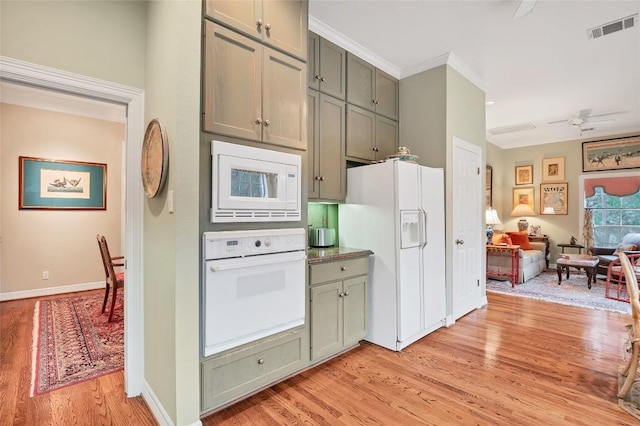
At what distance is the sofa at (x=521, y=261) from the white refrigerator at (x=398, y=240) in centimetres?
295

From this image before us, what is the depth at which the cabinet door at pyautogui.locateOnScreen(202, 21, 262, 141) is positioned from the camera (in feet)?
6.12

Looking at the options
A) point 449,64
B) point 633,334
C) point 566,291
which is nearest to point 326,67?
point 449,64

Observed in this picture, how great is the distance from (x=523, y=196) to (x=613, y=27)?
17.5 feet

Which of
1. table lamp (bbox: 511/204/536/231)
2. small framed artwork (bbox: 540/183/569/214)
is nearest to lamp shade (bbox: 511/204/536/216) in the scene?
table lamp (bbox: 511/204/536/231)

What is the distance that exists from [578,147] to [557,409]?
23.3 ft

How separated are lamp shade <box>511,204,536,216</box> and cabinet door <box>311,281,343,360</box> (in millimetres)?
6653

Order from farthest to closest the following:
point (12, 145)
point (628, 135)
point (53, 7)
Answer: point (628, 135), point (12, 145), point (53, 7)

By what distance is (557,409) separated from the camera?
2.04 metres

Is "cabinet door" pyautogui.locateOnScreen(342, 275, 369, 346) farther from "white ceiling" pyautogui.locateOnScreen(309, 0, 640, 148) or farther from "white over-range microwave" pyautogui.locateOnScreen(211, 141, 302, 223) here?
"white ceiling" pyautogui.locateOnScreen(309, 0, 640, 148)

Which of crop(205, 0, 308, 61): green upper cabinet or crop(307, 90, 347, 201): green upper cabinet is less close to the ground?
crop(205, 0, 308, 61): green upper cabinet

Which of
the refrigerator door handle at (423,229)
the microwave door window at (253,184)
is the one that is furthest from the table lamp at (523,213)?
the microwave door window at (253,184)

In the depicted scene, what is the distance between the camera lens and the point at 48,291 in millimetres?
4641

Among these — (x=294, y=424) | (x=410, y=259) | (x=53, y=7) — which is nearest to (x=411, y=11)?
(x=410, y=259)

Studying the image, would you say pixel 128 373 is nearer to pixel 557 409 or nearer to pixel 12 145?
pixel 557 409
